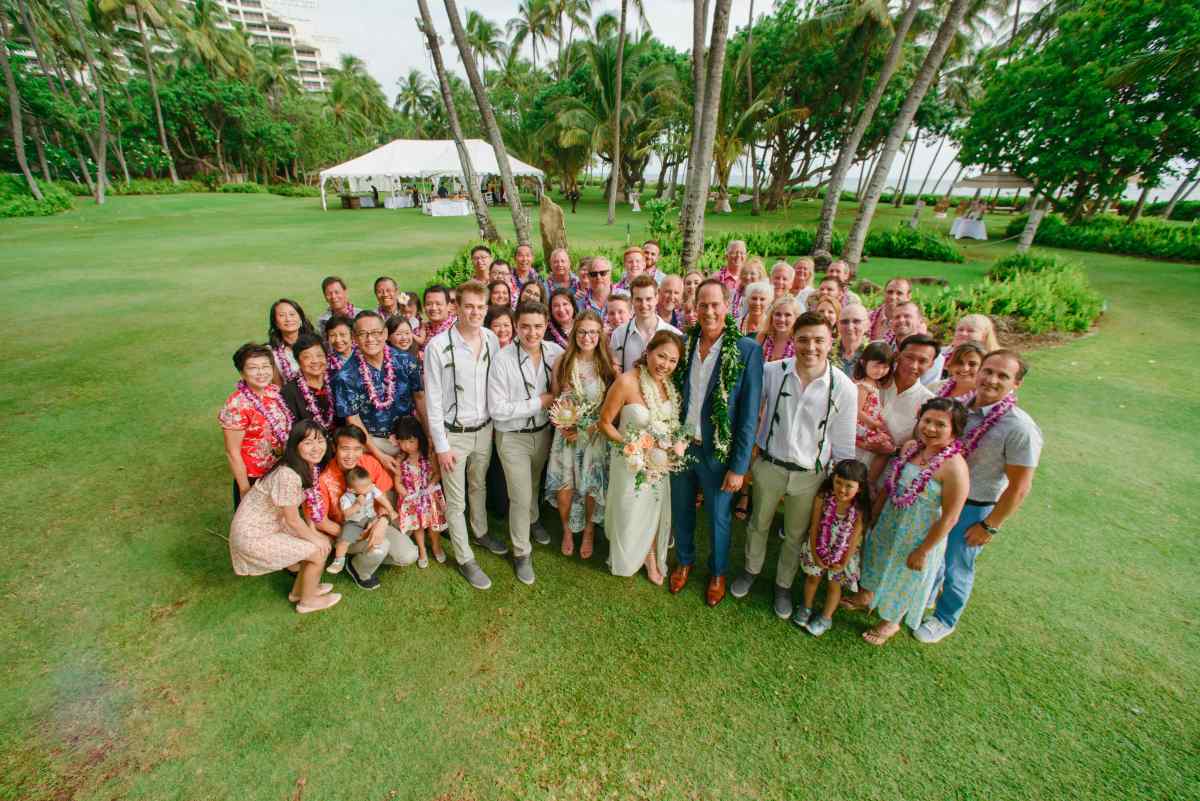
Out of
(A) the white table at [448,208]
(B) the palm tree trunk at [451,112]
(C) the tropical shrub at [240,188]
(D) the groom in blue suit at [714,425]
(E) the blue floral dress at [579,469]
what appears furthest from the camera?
(C) the tropical shrub at [240,188]

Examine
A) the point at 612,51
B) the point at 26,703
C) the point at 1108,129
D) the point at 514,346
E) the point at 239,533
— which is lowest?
the point at 26,703

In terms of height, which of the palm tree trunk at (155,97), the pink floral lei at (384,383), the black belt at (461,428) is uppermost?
the palm tree trunk at (155,97)

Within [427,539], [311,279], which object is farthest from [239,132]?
[427,539]

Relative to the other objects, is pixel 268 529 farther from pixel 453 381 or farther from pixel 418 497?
pixel 453 381

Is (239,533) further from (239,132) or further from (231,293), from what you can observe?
(239,132)

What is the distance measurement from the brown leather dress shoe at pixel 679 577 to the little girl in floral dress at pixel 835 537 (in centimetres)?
82

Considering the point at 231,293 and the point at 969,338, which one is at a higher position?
the point at 969,338

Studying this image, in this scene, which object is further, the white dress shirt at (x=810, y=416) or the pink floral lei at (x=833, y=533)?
the pink floral lei at (x=833, y=533)

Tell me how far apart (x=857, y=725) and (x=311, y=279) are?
1457 centimetres

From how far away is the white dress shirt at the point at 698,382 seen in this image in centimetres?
328

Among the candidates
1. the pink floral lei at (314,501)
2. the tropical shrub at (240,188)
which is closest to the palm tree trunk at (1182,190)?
the pink floral lei at (314,501)

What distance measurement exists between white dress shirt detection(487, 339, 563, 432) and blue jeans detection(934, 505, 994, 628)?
2.88 m

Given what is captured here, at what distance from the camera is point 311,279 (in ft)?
42.6

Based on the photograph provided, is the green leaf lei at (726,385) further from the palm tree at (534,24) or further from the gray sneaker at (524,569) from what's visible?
the palm tree at (534,24)
